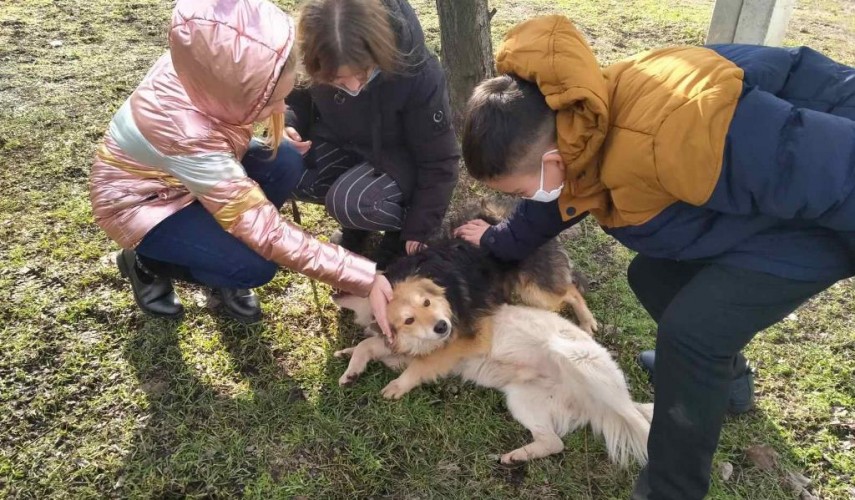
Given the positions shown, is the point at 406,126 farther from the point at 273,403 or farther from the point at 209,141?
the point at 273,403

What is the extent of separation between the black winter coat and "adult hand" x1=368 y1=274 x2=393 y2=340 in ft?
2.01

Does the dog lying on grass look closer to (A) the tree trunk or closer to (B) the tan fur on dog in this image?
(B) the tan fur on dog

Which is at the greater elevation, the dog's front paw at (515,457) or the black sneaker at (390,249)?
the black sneaker at (390,249)

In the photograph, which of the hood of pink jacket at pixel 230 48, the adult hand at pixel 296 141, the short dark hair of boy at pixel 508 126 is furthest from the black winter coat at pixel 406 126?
the short dark hair of boy at pixel 508 126

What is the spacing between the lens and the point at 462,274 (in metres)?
3.05

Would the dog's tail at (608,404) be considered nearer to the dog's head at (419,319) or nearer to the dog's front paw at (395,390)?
the dog's head at (419,319)

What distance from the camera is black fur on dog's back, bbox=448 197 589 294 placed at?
10.4 ft

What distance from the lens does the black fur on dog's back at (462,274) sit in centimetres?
303

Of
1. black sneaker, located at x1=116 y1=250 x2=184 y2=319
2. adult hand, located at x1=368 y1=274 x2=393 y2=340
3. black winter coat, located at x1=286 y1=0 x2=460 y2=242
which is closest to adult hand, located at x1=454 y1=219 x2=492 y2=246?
black winter coat, located at x1=286 y1=0 x2=460 y2=242

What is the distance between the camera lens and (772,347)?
303cm

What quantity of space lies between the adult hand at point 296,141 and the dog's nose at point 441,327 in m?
1.22

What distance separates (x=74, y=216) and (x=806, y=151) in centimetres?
400

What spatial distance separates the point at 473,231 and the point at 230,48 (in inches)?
63.2

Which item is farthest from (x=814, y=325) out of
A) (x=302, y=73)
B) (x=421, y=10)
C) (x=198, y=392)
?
(x=421, y=10)
